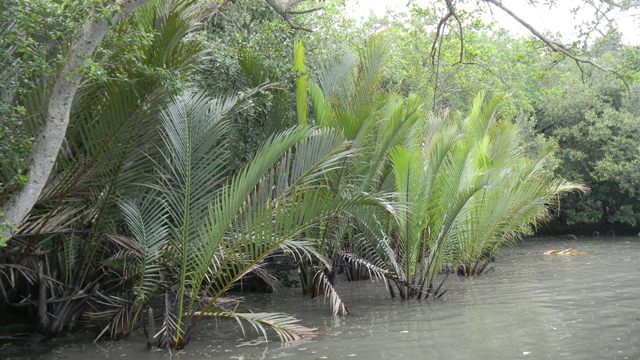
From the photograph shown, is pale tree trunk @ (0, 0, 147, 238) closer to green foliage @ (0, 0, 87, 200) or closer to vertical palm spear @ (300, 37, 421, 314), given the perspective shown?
green foliage @ (0, 0, 87, 200)

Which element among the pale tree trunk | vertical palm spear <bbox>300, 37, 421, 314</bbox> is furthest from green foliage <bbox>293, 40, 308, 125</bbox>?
the pale tree trunk

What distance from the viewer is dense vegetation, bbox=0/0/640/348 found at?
5.96 metres

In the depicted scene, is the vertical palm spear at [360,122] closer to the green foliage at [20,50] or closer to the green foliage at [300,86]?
the green foliage at [300,86]

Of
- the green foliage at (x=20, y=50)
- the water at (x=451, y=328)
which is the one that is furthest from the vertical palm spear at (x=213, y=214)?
the green foliage at (x=20, y=50)

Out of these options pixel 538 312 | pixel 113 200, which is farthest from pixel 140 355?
pixel 538 312

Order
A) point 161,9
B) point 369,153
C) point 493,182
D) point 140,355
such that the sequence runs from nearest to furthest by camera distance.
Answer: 1. point 140,355
2. point 161,9
3. point 369,153
4. point 493,182

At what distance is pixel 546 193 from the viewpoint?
11281 mm

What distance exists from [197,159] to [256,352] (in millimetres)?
1991

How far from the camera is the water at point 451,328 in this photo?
6.26m

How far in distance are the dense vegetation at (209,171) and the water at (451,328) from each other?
0.31 metres

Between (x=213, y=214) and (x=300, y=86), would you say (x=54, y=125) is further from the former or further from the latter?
(x=300, y=86)

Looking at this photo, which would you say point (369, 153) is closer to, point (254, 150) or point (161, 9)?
point (254, 150)

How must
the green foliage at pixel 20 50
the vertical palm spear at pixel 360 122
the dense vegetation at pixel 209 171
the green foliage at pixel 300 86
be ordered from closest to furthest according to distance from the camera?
the green foliage at pixel 20 50, the dense vegetation at pixel 209 171, the vertical palm spear at pixel 360 122, the green foliage at pixel 300 86

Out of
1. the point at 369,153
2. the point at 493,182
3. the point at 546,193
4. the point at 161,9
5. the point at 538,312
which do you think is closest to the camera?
the point at 161,9
